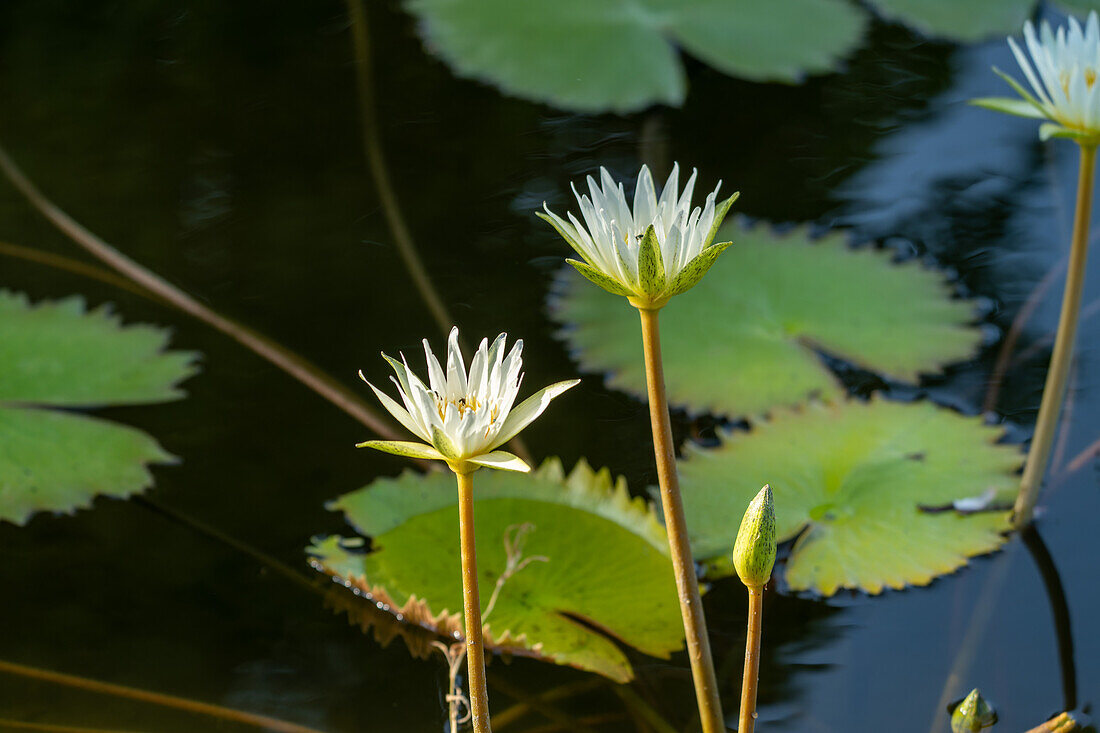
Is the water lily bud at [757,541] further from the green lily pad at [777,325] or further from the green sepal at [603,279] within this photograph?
the green lily pad at [777,325]

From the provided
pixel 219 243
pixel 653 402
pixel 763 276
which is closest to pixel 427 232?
pixel 219 243

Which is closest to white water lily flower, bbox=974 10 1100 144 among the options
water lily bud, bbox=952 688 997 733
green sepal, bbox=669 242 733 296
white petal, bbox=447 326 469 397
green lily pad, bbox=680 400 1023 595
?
green lily pad, bbox=680 400 1023 595

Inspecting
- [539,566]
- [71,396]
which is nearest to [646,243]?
[539,566]

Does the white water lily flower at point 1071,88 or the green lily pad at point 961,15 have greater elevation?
the green lily pad at point 961,15

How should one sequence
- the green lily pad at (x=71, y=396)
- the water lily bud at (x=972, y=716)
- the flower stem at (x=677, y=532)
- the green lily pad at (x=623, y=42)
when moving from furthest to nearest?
the green lily pad at (x=623, y=42)
the green lily pad at (x=71, y=396)
the water lily bud at (x=972, y=716)
the flower stem at (x=677, y=532)

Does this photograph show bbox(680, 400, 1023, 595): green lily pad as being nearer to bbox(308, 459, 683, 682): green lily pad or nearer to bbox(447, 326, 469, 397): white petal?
bbox(308, 459, 683, 682): green lily pad

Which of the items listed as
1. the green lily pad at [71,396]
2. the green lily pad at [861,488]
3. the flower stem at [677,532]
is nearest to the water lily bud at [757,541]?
the flower stem at [677,532]

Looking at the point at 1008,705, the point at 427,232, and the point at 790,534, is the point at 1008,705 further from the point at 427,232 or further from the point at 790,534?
the point at 427,232

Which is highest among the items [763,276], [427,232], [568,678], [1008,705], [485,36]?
[485,36]
